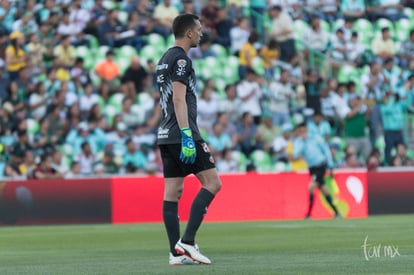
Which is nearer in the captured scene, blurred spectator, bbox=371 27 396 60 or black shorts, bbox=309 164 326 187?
black shorts, bbox=309 164 326 187

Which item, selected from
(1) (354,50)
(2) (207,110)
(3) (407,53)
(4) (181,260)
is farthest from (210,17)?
(4) (181,260)

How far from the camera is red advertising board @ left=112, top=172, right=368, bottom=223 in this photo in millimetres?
22609

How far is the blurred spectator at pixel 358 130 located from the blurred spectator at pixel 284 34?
85.2 inches

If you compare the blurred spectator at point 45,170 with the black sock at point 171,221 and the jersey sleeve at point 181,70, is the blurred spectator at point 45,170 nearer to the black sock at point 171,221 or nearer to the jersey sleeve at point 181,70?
the black sock at point 171,221

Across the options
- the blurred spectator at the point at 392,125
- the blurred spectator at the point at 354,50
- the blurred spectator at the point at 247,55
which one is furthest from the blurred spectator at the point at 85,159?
the blurred spectator at the point at 354,50

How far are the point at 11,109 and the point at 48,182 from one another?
7.15ft

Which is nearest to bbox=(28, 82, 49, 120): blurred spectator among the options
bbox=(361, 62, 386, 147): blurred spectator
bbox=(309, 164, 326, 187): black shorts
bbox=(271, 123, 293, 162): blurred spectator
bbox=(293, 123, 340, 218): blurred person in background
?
bbox=(271, 123, 293, 162): blurred spectator

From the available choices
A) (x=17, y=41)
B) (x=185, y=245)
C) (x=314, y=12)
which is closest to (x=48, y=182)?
(x=17, y=41)

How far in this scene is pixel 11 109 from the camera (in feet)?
76.5

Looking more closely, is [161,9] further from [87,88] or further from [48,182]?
[48,182]

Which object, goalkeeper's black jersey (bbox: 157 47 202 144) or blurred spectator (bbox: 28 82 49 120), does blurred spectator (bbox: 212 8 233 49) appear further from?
goalkeeper's black jersey (bbox: 157 47 202 144)

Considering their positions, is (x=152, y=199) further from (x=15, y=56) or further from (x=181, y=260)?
(x=181, y=260)

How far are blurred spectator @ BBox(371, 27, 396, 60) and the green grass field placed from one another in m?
8.01

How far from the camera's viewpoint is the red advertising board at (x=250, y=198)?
2261 cm
